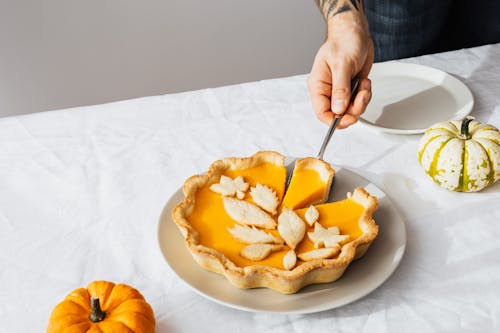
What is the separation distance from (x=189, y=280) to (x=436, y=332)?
402mm

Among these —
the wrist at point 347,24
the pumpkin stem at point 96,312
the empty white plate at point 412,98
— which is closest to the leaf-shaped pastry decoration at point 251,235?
the pumpkin stem at point 96,312

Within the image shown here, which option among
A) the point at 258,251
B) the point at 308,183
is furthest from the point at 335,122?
the point at 258,251

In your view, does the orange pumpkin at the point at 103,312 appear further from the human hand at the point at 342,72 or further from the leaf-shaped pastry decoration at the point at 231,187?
the human hand at the point at 342,72

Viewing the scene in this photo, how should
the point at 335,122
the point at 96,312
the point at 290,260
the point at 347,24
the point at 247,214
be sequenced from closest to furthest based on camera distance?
the point at 96,312 → the point at 290,260 → the point at 247,214 → the point at 335,122 → the point at 347,24

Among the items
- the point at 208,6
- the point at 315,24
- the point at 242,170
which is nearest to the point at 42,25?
the point at 208,6

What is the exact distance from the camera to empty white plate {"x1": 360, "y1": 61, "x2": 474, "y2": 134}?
1405 millimetres

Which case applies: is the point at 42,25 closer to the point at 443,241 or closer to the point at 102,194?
the point at 102,194

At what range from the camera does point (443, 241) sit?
1.09 metres

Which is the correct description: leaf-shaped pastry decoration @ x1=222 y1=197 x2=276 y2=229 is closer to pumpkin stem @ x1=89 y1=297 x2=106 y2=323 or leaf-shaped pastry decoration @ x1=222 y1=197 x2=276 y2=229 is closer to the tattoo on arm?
pumpkin stem @ x1=89 y1=297 x2=106 y2=323

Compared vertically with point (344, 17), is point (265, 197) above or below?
below

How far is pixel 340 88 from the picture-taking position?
130cm

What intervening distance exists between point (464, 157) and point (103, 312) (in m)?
0.75

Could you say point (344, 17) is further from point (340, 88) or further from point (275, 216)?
point (275, 216)

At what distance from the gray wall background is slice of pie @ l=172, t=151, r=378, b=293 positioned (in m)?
1.72
